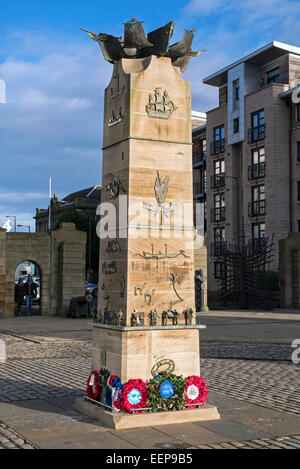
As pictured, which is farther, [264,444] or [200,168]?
[200,168]

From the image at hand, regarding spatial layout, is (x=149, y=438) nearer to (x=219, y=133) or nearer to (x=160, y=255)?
(x=160, y=255)

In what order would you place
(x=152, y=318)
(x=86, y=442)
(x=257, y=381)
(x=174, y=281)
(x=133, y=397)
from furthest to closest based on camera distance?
1. (x=257, y=381)
2. (x=174, y=281)
3. (x=152, y=318)
4. (x=133, y=397)
5. (x=86, y=442)

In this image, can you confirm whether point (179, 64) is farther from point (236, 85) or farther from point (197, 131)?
point (197, 131)

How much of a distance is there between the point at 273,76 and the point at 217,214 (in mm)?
12260

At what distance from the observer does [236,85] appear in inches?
1925

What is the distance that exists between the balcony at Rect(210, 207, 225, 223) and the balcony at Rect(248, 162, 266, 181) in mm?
5126

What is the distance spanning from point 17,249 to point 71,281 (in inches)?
115

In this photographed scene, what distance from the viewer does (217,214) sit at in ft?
169

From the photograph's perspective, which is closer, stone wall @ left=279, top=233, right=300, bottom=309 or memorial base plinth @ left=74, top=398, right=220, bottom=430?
memorial base plinth @ left=74, top=398, right=220, bottom=430

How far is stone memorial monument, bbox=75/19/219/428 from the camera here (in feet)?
25.4

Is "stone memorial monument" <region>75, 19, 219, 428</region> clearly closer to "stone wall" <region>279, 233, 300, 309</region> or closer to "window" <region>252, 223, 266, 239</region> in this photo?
"stone wall" <region>279, 233, 300, 309</region>

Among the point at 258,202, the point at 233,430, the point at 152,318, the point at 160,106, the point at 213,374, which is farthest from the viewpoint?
the point at 258,202

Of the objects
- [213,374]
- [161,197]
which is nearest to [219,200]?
[213,374]

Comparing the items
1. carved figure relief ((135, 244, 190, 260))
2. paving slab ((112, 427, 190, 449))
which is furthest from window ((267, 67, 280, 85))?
paving slab ((112, 427, 190, 449))
